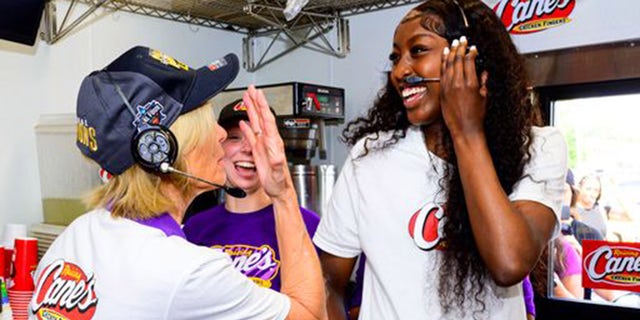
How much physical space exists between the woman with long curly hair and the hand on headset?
0.47 feet

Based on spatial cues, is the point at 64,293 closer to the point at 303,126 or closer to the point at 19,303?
the point at 19,303

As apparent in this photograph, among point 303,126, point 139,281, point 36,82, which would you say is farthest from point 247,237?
point 36,82

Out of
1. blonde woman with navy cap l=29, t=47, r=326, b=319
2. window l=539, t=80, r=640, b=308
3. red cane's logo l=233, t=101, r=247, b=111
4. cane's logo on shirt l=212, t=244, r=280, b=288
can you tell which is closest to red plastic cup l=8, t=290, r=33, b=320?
cane's logo on shirt l=212, t=244, r=280, b=288

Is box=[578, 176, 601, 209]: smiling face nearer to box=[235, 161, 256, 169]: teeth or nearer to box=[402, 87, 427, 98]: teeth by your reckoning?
box=[235, 161, 256, 169]: teeth

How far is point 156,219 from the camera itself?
105cm

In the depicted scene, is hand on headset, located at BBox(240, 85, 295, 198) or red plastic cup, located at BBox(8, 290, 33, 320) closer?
hand on headset, located at BBox(240, 85, 295, 198)

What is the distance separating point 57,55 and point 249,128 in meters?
1.97

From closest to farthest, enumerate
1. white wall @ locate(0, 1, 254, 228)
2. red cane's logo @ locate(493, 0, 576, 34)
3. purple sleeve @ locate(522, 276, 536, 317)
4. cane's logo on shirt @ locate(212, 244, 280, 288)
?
purple sleeve @ locate(522, 276, 536, 317)
cane's logo on shirt @ locate(212, 244, 280, 288)
white wall @ locate(0, 1, 254, 228)
red cane's logo @ locate(493, 0, 576, 34)

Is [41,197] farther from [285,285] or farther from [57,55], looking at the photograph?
[285,285]

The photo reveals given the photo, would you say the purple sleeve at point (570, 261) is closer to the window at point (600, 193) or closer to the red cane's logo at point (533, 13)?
the window at point (600, 193)

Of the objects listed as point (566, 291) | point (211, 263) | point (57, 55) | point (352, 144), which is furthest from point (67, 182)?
point (566, 291)

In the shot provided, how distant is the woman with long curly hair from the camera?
1092 millimetres

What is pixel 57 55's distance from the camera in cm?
285

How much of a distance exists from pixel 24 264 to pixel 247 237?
0.91 metres
